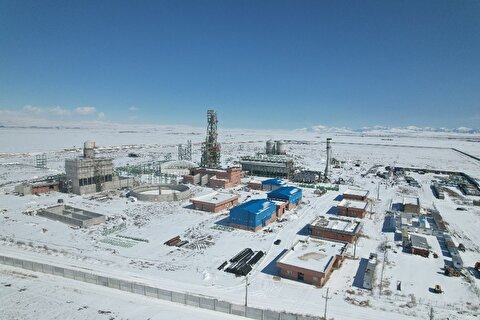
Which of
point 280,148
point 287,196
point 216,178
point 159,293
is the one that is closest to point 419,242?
point 287,196

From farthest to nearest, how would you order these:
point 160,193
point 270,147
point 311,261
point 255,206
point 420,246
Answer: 1. point 270,147
2. point 160,193
3. point 255,206
4. point 420,246
5. point 311,261

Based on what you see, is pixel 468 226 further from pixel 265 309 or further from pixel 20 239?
pixel 20 239

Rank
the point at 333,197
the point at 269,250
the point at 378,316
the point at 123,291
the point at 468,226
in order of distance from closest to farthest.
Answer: the point at 378,316, the point at 123,291, the point at 269,250, the point at 468,226, the point at 333,197

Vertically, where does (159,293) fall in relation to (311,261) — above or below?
below

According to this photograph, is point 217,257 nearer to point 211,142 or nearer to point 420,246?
point 420,246

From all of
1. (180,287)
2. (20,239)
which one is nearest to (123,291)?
(180,287)

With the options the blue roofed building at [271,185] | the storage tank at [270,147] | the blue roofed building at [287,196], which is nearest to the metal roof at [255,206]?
the blue roofed building at [287,196]

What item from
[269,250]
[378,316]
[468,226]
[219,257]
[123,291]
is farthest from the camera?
[468,226]
